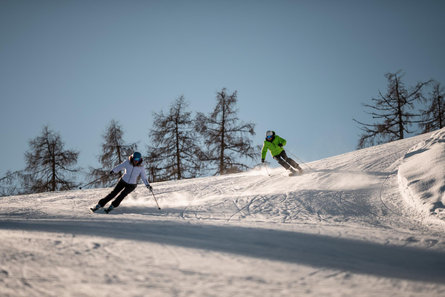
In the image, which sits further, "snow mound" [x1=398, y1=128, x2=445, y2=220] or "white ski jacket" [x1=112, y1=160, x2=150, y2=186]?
"white ski jacket" [x1=112, y1=160, x2=150, y2=186]

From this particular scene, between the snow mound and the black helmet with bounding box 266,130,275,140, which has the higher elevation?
the black helmet with bounding box 266,130,275,140

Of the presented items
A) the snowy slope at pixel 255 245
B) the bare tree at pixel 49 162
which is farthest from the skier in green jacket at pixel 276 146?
the bare tree at pixel 49 162

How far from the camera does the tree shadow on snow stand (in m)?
3.06

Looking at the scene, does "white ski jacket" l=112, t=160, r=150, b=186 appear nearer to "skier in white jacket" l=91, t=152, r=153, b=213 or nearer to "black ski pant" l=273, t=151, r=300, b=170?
"skier in white jacket" l=91, t=152, r=153, b=213

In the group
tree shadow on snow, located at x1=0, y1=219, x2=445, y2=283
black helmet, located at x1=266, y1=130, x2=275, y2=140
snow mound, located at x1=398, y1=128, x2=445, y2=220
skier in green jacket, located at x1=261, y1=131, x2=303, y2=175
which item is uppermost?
black helmet, located at x1=266, y1=130, x2=275, y2=140

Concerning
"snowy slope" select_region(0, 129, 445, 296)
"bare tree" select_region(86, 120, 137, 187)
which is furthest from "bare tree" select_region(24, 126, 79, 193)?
"snowy slope" select_region(0, 129, 445, 296)

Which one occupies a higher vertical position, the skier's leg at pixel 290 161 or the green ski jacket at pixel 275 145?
the green ski jacket at pixel 275 145

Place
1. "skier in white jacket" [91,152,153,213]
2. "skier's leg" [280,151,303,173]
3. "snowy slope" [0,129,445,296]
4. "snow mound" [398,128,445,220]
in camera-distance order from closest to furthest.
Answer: "snowy slope" [0,129,445,296] → "snow mound" [398,128,445,220] → "skier in white jacket" [91,152,153,213] → "skier's leg" [280,151,303,173]

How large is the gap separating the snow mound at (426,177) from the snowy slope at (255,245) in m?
0.03

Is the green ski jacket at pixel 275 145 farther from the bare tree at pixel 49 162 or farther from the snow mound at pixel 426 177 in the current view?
the bare tree at pixel 49 162

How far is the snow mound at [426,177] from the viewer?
5.57m

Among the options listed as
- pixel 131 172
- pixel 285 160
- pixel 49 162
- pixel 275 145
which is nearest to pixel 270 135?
pixel 275 145

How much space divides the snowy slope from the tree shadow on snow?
0.02 m

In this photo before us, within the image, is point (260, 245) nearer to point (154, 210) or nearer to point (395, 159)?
point (154, 210)
